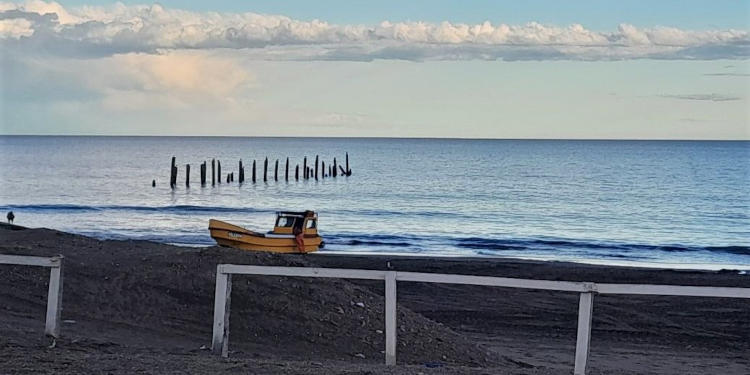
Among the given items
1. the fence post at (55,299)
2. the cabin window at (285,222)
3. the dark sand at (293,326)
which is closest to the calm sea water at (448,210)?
the cabin window at (285,222)

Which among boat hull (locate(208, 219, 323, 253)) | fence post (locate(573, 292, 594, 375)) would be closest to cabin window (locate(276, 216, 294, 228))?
boat hull (locate(208, 219, 323, 253))

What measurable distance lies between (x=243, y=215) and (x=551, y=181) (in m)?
48.9

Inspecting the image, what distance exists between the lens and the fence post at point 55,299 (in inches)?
433

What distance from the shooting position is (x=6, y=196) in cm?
7450

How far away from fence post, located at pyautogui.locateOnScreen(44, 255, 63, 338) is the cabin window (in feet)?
72.4

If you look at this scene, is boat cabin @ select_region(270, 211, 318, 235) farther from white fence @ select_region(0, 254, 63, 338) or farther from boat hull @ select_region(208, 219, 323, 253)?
white fence @ select_region(0, 254, 63, 338)

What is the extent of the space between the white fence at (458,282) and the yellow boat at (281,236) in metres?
21.7

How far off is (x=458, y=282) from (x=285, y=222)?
929 inches

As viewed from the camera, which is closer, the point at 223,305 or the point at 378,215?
the point at 223,305

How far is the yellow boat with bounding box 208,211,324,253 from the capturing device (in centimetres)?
3272

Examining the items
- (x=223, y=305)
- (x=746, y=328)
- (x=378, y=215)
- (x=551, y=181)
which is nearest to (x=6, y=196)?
(x=378, y=215)

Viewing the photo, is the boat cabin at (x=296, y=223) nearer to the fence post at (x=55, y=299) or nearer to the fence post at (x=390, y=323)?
the fence post at (x=55, y=299)

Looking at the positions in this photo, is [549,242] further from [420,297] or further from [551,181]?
[551,181]

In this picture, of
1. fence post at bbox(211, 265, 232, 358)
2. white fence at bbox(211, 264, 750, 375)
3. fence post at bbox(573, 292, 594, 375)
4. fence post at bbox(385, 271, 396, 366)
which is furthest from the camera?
fence post at bbox(211, 265, 232, 358)
